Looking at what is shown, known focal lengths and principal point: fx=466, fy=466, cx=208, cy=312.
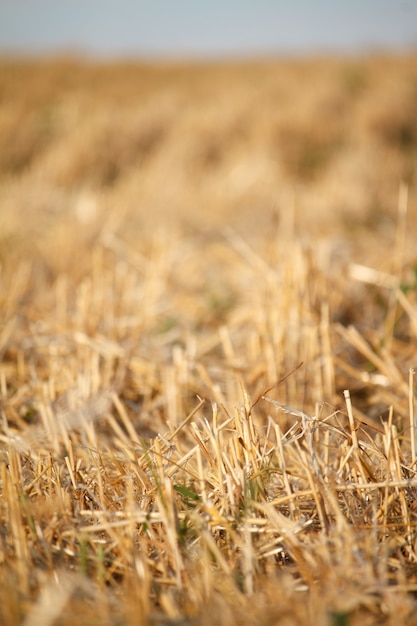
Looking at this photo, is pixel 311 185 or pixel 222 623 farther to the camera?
pixel 311 185

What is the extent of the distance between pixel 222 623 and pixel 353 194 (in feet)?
10.5

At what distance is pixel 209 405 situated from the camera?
1.26 meters

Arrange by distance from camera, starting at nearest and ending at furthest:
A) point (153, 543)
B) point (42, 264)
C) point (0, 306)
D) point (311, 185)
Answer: point (153, 543), point (0, 306), point (42, 264), point (311, 185)

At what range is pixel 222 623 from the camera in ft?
1.70

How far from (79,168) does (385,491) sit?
4.06 meters

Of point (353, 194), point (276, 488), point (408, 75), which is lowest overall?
point (276, 488)

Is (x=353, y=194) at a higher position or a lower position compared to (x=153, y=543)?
higher

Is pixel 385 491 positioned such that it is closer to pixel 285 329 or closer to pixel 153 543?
pixel 153 543

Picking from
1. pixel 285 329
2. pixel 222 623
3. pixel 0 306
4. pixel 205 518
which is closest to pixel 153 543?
pixel 205 518

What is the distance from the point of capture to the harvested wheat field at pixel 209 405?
62cm

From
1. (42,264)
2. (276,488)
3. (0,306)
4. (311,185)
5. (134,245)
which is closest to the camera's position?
(276,488)

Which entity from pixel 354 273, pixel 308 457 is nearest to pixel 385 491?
pixel 308 457

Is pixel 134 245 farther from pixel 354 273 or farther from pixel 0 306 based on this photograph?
pixel 354 273

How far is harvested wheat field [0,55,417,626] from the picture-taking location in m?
0.62
